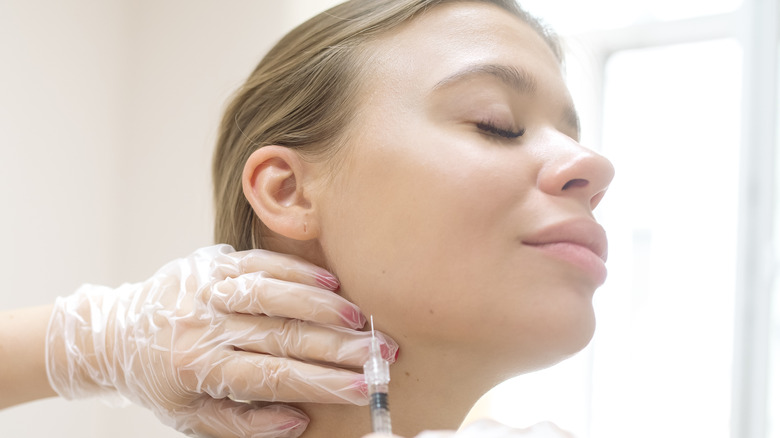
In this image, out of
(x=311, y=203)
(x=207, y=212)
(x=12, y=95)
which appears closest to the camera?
(x=311, y=203)

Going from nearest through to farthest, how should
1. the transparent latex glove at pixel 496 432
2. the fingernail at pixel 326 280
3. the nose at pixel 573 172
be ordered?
the transparent latex glove at pixel 496 432, the nose at pixel 573 172, the fingernail at pixel 326 280

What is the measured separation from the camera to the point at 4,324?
1.35 meters

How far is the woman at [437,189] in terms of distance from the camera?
40.4 inches

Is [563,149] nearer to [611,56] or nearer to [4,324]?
[4,324]

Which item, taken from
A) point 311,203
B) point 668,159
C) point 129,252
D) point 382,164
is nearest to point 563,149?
point 382,164

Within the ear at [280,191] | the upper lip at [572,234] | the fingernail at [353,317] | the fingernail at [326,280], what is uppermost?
the ear at [280,191]

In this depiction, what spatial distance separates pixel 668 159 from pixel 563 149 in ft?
4.45

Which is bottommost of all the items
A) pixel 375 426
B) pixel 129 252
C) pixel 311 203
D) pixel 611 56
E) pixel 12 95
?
pixel 375 426

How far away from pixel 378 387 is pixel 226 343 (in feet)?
1.00

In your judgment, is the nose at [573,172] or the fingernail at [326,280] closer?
the nose at [573,172]

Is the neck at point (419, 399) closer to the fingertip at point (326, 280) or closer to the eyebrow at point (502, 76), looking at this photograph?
the fingertip at point (326, 280)

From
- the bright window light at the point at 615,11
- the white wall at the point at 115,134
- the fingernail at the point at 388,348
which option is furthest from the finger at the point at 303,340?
the bright window light at the point at 615,11

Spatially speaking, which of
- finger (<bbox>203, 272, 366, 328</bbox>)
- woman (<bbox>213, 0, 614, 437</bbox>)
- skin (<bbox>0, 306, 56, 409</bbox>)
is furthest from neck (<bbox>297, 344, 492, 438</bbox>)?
skin (<bbox>0, 306, 56, 409</bbox>)

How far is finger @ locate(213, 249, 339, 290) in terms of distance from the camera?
3.84 ft
